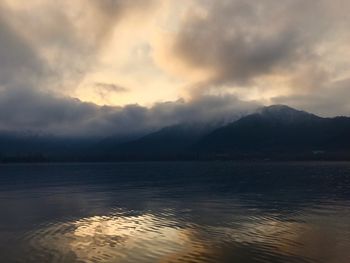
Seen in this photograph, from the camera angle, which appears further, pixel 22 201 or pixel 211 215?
pixel 22 201

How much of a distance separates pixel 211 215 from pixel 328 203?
26.4 meters

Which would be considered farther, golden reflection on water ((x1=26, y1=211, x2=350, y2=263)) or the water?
the water

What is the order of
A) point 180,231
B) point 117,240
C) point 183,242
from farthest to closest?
point 180,231 → point 117,240 → point 183,242

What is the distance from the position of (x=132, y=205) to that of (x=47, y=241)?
32502 mm

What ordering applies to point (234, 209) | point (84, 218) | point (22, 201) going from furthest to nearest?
point (22, 201), point (234, 209), point (84, 218)

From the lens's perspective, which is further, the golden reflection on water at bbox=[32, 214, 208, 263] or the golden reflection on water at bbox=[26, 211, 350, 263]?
the golden reflection on water at bbox=[32, 214, 208, 263]

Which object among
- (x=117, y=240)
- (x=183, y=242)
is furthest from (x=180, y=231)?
(x=117, y=240)

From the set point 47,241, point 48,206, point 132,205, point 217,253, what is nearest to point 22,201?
point 48,206

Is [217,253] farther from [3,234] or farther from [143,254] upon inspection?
[3,234]

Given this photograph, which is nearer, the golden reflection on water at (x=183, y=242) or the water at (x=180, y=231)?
the golden reflection on water at (x=183, y=242)

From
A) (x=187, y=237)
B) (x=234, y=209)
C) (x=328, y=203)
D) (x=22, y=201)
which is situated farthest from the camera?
(x=22, y=201)

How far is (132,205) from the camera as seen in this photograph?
7588cm

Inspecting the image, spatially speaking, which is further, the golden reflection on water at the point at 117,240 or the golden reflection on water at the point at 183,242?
the golden reflection on water at the point at 117,240

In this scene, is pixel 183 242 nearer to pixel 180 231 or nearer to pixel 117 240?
pixel 180 231
